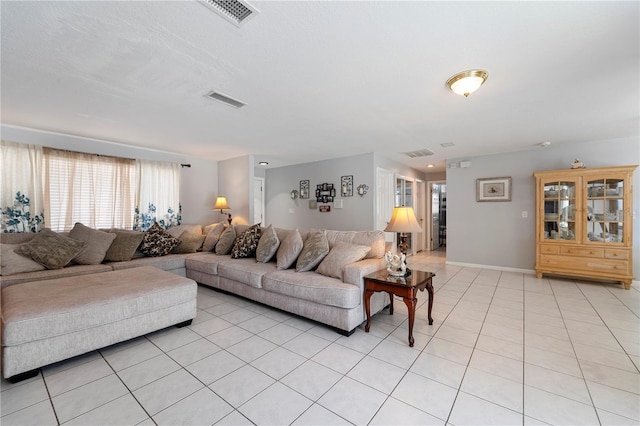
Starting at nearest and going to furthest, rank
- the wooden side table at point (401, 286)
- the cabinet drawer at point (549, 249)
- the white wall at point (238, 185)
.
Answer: the wooden side table at point (401, 286), the cabinet drawer at point (549, 249), the white wall at point (238, 185)

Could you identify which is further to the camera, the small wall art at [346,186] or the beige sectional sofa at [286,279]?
the small wall art at [346,186]

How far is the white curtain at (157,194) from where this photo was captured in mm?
4746

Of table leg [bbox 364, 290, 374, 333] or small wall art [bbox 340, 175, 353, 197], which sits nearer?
table leg [bbox 364, 290, 374, 333]

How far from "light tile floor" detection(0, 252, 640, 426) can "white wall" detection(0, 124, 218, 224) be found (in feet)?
10.7

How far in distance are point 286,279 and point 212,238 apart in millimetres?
2386

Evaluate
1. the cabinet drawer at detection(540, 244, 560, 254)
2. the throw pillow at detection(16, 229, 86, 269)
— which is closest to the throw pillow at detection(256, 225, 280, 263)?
the throw pillow at detection(16, 229, 86, 269)

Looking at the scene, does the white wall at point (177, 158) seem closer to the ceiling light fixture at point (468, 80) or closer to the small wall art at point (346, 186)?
the small wall art at point (346, 186)

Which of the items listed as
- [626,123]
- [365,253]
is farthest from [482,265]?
[365,253]

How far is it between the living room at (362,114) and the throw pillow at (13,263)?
1.56 meters

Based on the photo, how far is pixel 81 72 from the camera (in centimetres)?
220

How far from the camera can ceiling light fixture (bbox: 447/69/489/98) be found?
2.15 metres

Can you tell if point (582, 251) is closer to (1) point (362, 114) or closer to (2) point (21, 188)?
(1) point (362, 114)

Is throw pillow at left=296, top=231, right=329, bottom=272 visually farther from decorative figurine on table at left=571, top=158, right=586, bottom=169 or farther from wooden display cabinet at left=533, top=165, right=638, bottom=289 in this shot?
decorative figurine on table at left=571, top=158, right=586, bottom=169

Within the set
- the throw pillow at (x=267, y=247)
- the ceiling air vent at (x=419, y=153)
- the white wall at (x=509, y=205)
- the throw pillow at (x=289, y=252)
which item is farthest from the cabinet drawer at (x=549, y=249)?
the throw pillow at (x=267, y=247)
